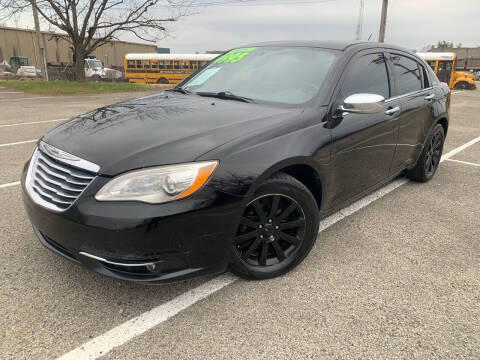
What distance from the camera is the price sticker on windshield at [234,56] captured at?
3580 mm

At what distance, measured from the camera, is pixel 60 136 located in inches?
97.5

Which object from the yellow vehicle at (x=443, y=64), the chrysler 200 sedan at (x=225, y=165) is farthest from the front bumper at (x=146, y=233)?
the yellow vehicle at (x=443, y=64)

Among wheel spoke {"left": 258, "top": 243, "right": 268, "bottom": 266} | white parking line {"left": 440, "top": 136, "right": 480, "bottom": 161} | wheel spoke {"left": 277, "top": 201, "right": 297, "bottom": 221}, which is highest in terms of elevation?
wheel spoke {"left": 277, "top": 201, "right": 297, "bottom": 221}

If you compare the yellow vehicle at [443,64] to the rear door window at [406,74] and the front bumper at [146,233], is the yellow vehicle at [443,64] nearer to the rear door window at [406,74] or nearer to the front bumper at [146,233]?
the rear door window at [406,74]

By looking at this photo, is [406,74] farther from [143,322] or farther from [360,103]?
[143,322]

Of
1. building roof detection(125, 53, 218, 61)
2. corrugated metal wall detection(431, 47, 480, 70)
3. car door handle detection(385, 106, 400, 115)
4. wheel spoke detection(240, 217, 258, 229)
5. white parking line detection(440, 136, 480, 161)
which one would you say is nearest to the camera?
wheel spoke detection(240, 217, 258, 229)

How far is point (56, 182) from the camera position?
2.16 meters

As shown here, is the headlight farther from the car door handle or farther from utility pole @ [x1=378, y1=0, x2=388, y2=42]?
utility pole @ [x1=378, y1=0, x2=388, y2=42]

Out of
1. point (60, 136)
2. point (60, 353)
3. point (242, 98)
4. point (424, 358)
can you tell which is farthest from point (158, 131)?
point (424, 358)

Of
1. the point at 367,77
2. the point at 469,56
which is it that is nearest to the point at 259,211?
the point at 367,77

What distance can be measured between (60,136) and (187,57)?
26.0 m

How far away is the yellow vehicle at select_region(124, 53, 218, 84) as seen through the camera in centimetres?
2683

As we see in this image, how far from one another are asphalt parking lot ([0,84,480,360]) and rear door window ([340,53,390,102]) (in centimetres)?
119

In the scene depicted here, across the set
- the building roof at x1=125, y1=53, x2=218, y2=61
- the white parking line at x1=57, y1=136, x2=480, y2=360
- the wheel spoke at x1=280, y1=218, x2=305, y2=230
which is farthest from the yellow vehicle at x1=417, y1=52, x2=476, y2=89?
the white parking line at x1=57, y1=136, x2=480, y2=360
